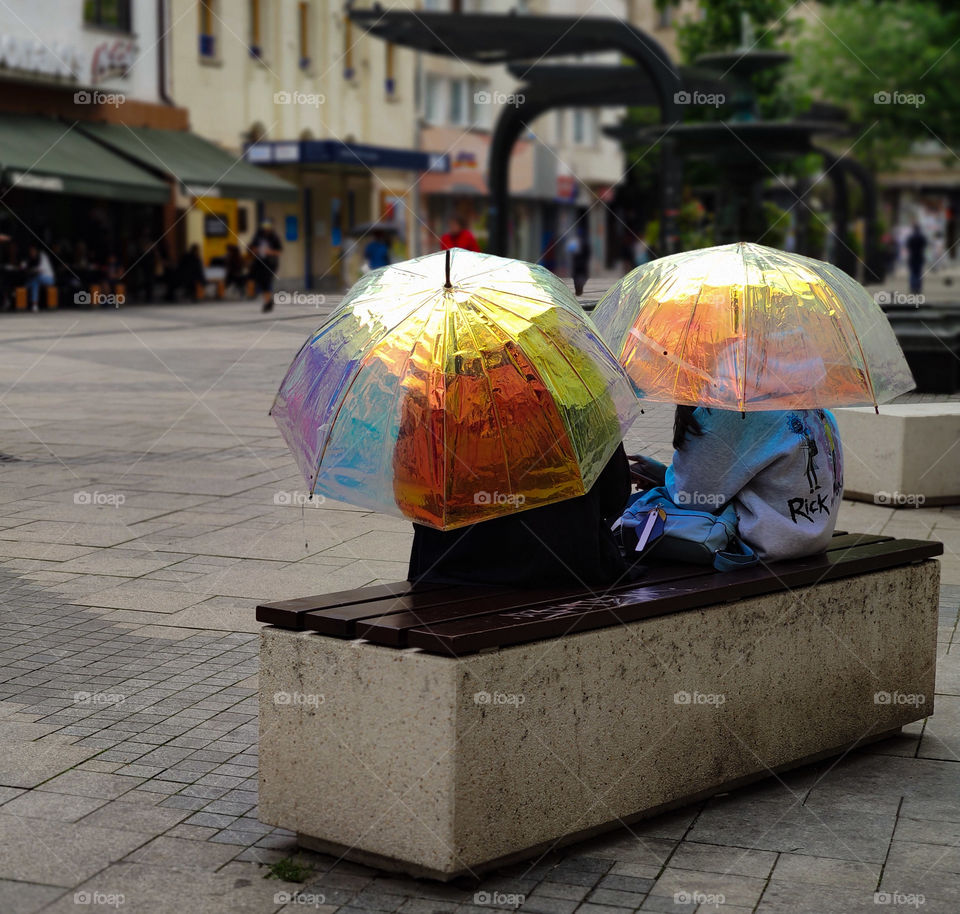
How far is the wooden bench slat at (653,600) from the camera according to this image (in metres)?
4.04

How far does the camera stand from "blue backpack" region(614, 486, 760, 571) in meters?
5.02

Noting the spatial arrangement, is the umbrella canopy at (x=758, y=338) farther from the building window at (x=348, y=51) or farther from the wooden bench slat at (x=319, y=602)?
the building window at (x=348, y=51)

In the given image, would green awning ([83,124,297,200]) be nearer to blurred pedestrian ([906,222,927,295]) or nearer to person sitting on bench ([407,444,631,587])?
blurred pedestrian ([906,222,927,295])

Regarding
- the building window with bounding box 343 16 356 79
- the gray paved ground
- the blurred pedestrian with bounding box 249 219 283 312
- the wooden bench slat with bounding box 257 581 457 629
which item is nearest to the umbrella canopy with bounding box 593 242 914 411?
the wooden bench slat with bounding box 257 581 457 629

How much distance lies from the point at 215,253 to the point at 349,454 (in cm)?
3378

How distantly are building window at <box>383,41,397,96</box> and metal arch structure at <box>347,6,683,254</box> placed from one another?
19.4 m

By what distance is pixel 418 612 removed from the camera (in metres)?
4.25

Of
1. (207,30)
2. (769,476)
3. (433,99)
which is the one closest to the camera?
(769,476)

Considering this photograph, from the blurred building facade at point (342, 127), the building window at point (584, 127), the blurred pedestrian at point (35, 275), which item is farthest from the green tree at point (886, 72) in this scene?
the blurred pedestrian at point (35, 275)

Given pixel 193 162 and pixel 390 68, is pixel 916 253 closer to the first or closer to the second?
pixel 390 68

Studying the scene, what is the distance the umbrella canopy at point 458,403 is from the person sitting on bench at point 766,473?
0.83 metres

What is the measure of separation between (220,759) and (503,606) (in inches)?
51.5

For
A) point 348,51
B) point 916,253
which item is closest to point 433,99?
point 348,51

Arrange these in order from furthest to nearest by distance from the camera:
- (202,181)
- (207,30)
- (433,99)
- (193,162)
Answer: (433,99)
(207,30)
(193,162)
(202,181)
